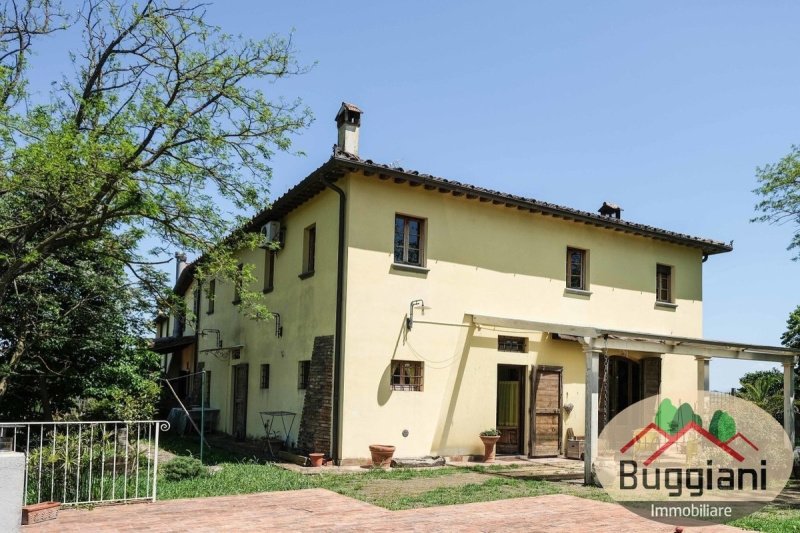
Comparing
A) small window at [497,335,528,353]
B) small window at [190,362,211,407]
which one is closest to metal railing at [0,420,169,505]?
small window at [497,335,528,353]

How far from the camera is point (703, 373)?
1794 cm

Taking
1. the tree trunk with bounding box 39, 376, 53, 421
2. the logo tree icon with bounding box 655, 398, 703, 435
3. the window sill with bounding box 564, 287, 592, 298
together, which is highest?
the window sill with bounding box 564, 287, 592, 298

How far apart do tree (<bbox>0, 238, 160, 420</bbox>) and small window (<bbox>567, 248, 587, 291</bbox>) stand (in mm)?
10182

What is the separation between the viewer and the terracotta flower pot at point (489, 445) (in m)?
14.4

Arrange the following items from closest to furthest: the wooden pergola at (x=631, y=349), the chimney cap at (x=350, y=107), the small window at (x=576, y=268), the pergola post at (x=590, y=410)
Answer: the pergola post at (x=590, y=410) < the wooden pergola at (x=631, y=349) < the chimney cap at (x=350, y=107) < the small window at (x=576, y=268)

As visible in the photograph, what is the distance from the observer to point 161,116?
34.2 ft

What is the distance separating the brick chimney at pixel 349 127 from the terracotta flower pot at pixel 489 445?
6.79 metres

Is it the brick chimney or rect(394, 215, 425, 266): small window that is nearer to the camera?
rect(394, 215, 425, 266): small window

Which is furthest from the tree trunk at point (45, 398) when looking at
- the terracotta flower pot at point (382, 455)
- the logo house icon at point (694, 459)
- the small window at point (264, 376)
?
the logo house icon at point (694, 459)

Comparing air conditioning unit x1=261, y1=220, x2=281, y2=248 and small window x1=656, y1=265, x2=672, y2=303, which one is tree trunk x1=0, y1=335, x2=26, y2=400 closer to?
air conditioning unit x1=261, y1=220, x2=281, y2=248

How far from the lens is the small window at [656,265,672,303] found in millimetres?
18609

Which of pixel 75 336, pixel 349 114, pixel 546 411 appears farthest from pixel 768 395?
pixel 75 336

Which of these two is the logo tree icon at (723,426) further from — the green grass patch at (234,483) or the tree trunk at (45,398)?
the tree trunk at (45,398)

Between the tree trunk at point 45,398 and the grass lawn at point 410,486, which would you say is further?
the tree trunk at point 45,398
